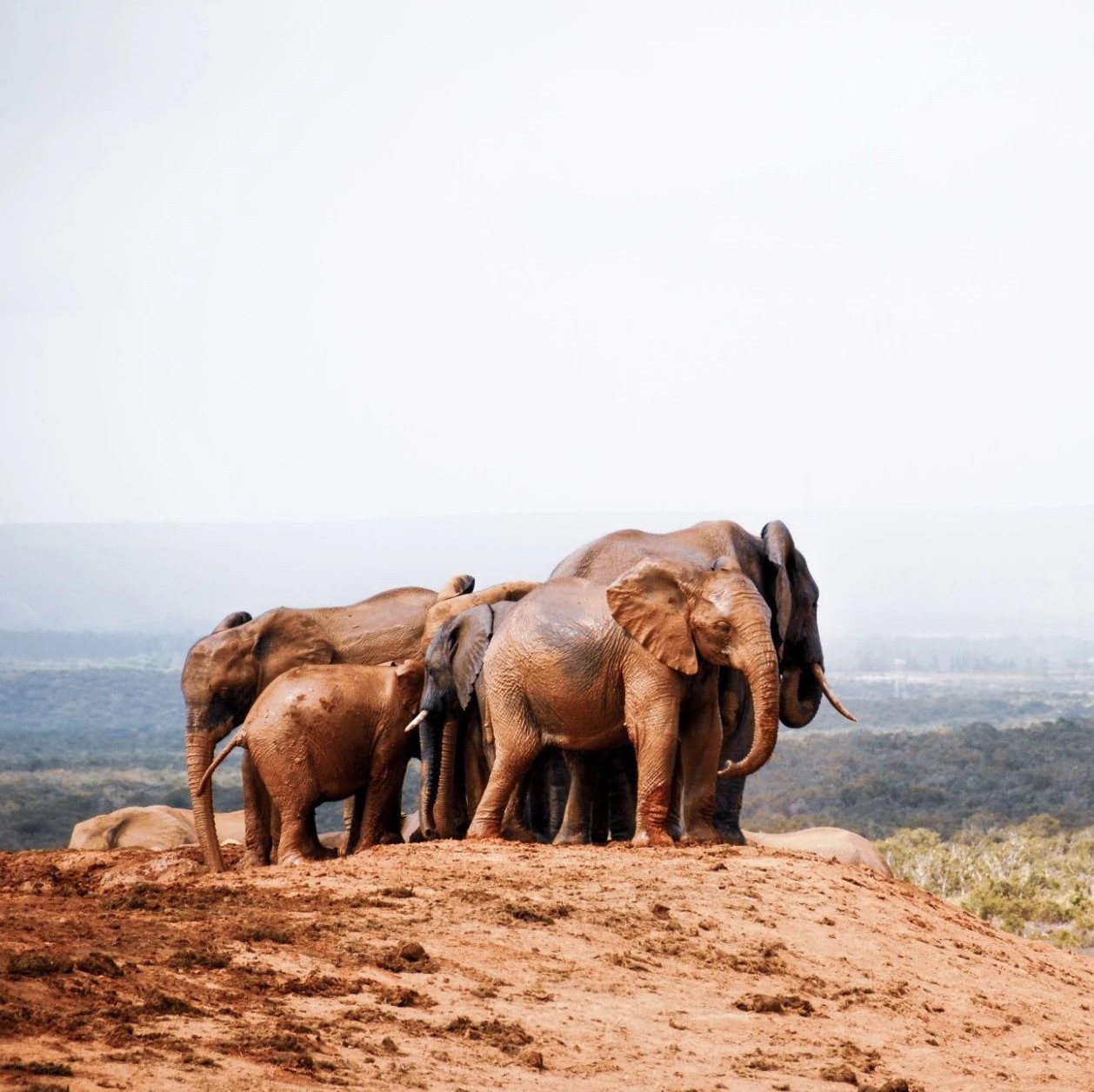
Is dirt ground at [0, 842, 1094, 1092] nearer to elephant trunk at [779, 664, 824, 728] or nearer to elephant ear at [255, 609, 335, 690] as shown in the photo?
elephant trunk at [779, 664, 824, 728]

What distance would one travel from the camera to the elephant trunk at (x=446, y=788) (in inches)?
627

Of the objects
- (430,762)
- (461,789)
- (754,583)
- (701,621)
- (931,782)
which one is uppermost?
(754,583)

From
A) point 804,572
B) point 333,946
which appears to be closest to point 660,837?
point 804,572

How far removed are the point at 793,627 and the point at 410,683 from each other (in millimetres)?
2918

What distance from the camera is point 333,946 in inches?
401

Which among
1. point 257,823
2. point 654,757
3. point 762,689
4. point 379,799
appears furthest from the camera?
point 257,823

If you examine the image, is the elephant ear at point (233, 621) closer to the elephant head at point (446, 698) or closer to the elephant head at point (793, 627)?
the elephant head at point (446, 698)

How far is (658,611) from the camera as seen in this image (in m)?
14.1

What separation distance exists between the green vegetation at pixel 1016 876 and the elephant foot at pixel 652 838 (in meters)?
5.81

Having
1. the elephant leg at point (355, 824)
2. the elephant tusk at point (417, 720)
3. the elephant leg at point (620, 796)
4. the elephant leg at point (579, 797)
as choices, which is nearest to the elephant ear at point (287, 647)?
the elephant leg at point (355, 824)

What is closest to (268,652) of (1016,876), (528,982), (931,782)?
(528,982)

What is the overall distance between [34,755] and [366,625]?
49.4 m

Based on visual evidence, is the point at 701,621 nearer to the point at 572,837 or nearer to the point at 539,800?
the point at 572,837

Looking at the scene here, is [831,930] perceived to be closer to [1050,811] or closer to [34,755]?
[1050,811]
